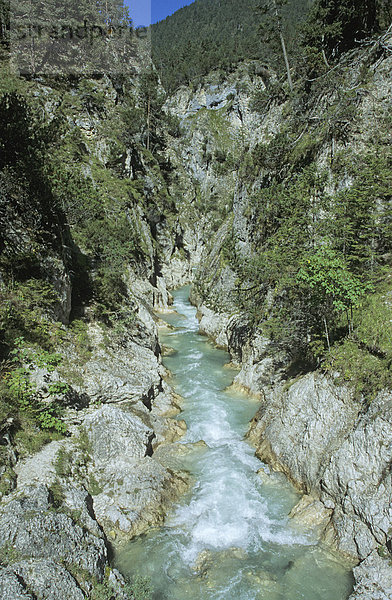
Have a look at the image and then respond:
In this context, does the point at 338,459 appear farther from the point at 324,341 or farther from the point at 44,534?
the point at 44,534

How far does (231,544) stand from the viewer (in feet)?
28.1

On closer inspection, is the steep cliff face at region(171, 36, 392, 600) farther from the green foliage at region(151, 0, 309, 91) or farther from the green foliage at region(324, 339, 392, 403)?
the green foliage at region(151, 0, 309, 91)

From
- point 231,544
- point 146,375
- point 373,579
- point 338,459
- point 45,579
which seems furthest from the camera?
point 146,375

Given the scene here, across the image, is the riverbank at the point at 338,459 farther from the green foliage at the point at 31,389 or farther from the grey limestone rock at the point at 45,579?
the green foliage at the point at 31,389

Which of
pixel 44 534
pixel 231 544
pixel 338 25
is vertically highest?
pixel 338 25

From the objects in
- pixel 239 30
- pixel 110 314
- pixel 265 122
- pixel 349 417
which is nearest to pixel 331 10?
pixel 265 122

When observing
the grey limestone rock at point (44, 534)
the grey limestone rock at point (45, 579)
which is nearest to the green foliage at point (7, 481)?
the grey limestone rock at point (44, 534)

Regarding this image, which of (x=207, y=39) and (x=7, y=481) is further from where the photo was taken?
(x=207, y=39)

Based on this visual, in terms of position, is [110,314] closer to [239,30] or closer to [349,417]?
[349,417]

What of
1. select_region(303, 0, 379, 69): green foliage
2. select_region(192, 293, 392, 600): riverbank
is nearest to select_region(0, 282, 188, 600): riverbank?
select_region(192, 293, 392, 600): riverbank

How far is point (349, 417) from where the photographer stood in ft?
30.4

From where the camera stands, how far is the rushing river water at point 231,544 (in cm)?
736

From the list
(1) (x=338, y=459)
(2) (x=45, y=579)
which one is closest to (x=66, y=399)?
(2) (x=45, y=579)

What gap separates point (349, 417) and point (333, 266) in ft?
15.1
